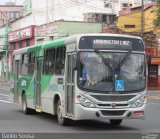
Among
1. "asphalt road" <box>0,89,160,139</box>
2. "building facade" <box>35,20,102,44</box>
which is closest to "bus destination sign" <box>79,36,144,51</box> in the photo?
"asphalt road" <box>0,89,160,139</box>

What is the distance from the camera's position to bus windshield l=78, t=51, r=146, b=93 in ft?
51.8

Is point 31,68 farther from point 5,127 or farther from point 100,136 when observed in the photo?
point 100,136

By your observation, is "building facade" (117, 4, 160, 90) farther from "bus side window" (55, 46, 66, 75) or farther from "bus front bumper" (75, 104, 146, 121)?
"bus front bumper" (75, 104, 146, 121)

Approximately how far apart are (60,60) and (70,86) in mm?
1453

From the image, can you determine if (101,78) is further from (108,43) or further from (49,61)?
(49,61)

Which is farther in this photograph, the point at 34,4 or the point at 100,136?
the point at 34,4

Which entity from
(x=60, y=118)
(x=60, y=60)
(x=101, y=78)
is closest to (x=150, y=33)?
(x=60, y=60)

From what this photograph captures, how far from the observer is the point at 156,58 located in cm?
5669

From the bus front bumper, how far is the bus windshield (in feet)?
1.89

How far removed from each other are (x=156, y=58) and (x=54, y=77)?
39757 mm

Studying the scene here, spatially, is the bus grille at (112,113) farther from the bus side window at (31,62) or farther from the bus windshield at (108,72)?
the bus side window at (31,62)

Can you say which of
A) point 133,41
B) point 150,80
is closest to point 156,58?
point 150,80

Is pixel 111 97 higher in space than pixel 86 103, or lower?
higher

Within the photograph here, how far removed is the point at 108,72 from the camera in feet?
52.2
